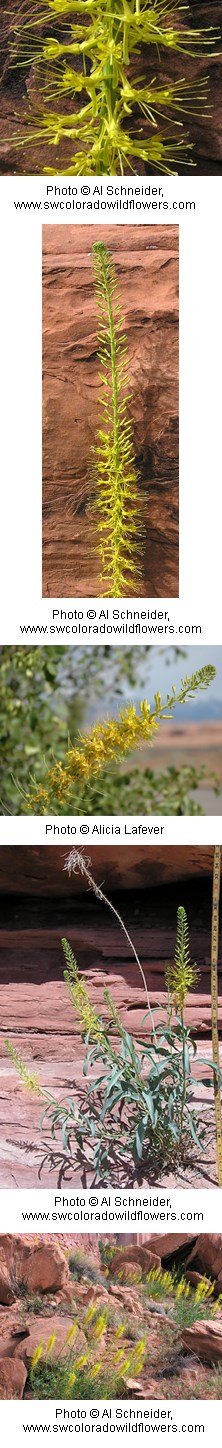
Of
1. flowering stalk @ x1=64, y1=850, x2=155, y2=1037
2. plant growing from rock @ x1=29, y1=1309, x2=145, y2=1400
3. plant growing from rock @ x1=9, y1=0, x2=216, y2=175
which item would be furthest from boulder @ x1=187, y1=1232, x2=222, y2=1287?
plant growing from rock @ x1=9, y1=0, x2=216, y2=175

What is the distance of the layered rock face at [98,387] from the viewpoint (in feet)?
10.1

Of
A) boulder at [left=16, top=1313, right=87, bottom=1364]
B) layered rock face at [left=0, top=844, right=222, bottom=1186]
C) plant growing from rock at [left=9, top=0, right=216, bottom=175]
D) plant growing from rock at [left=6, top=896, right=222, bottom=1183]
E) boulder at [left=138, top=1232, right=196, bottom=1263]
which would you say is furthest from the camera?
plant growing from rock at [left=9, top=0, right=216, bottom=175]

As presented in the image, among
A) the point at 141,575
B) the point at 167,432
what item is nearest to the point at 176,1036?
the point at 141,575

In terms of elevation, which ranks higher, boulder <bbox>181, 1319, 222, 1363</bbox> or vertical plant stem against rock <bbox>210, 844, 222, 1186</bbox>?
vertical plant stem against rock <bbox>210, 844, 222, 1186</bbox>

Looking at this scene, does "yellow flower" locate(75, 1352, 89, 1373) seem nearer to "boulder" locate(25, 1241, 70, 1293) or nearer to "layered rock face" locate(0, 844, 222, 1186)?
"boulder" locate(25, 1241, 70, 1293)

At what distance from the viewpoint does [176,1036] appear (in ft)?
9.05

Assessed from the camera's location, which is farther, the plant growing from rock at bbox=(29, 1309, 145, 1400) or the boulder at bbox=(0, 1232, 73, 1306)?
the boulder at bbox=(0, 1232, 73, 1306)

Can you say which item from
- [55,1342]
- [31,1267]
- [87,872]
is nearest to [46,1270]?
[31,1267]

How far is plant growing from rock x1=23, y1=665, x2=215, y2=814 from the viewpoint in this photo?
2.80 meters

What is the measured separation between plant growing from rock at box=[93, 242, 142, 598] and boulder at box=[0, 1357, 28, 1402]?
6.19ft

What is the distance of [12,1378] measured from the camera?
8.99ft

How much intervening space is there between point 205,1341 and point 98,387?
2.43 m

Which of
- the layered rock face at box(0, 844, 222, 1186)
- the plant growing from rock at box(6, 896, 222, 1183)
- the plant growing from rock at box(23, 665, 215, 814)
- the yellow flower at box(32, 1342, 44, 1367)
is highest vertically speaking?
the plant growing from rock at box(23, 665, 215, 814)

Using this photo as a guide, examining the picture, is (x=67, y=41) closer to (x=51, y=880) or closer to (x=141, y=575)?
(x=141, y=575)
